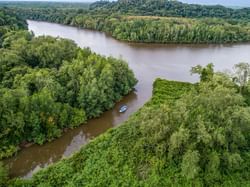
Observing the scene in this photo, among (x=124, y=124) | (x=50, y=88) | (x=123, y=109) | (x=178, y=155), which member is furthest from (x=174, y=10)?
(x=178, y=155)

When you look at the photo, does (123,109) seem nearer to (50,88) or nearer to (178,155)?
(50,88)

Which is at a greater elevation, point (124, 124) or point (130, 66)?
point (130, 66)

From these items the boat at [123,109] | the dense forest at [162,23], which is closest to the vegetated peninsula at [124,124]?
the boat at [123,109]

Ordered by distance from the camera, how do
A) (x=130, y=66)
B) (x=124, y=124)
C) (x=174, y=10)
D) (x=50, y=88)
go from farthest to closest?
(x=174, y=10), (x=130, y=66), (x=50, y=88), (x=124, y=124)

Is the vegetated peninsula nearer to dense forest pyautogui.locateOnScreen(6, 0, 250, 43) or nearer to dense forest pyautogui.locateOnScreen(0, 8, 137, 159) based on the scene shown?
dense forest pyautogui.locateOnScreen(0, 8, 137, 159)

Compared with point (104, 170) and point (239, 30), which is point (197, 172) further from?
point (239, 30)

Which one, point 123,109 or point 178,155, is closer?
point 178,155

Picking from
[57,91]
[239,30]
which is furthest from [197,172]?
[239,30]
